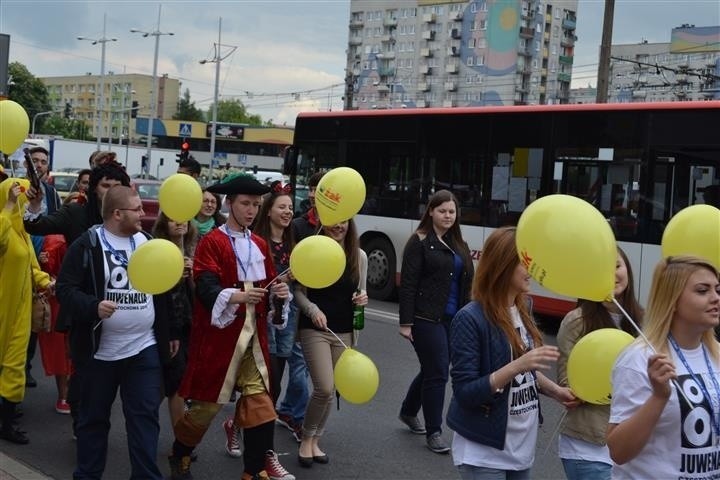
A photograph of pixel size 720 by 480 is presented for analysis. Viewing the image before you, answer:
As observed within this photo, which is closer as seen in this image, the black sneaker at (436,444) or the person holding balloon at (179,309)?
the person holding balloon at (179,309)

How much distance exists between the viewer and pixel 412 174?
47.7 ft

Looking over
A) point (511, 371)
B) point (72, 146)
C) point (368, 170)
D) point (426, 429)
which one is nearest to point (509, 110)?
point (368, 170)

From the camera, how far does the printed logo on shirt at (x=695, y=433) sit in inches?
112

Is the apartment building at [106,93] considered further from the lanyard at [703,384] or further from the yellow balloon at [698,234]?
the lanyard at [703,384]

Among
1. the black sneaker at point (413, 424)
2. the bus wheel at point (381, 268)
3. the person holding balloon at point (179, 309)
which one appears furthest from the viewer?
the bus wheel at point (381, 268)

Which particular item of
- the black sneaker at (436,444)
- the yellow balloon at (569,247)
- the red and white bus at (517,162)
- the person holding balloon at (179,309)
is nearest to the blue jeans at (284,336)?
the person holding balloon at (179,309)

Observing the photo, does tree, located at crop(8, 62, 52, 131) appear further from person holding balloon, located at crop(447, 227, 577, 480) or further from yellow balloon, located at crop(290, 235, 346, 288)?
person holding balloon, located at crop(447, 227, 577, 480)

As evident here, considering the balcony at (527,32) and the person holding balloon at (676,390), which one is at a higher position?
the balcony at (527,32)

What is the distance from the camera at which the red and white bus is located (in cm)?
1138

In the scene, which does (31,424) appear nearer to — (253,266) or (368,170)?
(253,266)

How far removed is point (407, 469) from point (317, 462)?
1.97 feet

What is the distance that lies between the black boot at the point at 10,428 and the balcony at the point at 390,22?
116 m

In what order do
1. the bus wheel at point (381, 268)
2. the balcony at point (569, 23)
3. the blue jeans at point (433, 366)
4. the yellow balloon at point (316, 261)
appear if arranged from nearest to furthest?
the yellow balloon at point (316, 261) < the blue jeans at point (433, 366) < the bus wheel at point (381, 268) < the balcony at point (569, 23)

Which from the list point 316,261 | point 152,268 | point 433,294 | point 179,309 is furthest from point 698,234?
point 179,309
